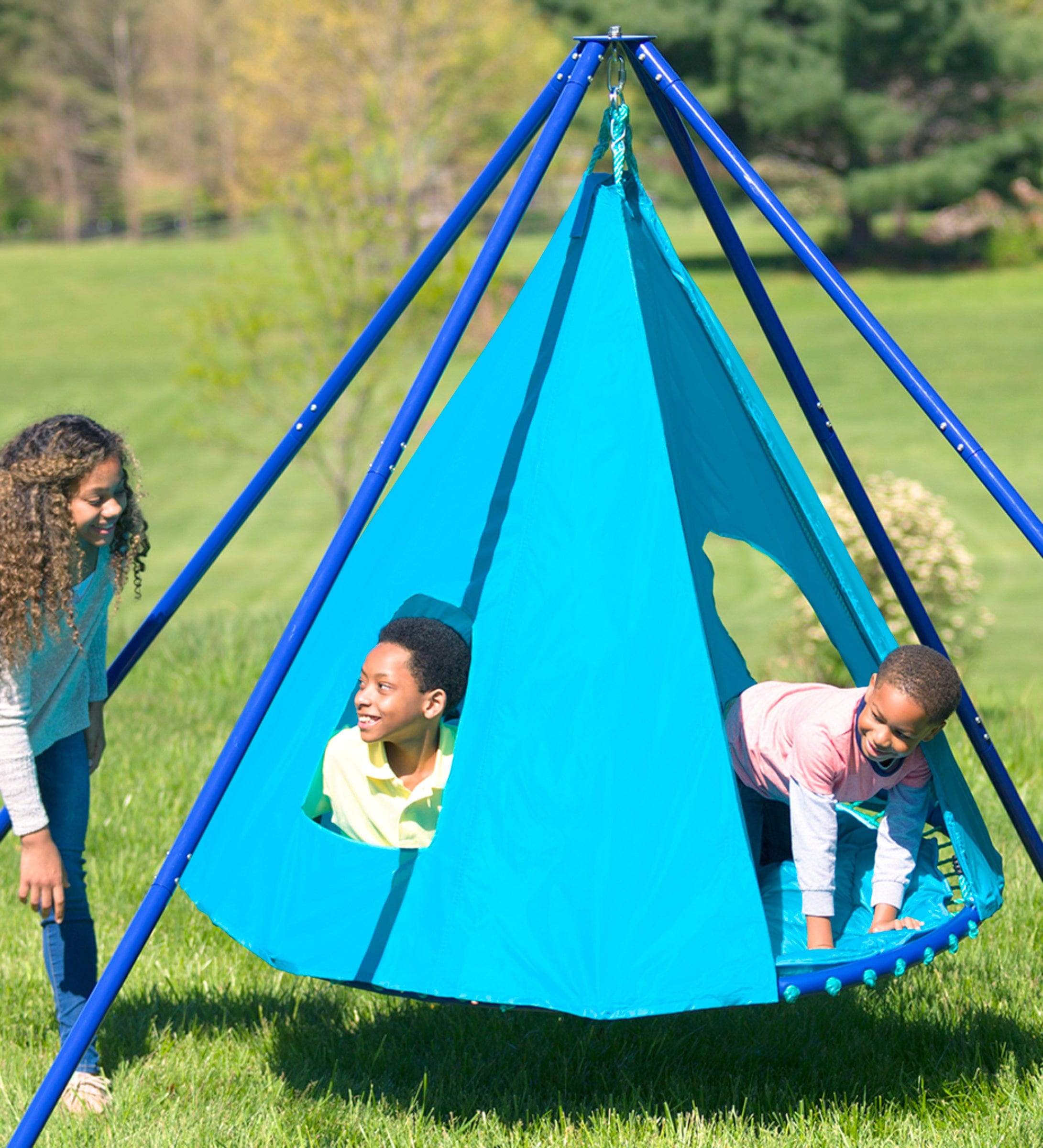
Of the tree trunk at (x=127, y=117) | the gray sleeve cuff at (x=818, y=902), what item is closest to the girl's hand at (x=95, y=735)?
the gray sleeve cuff at (x=818, y=902)

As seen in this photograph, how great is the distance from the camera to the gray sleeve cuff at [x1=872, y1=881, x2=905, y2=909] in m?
4.23

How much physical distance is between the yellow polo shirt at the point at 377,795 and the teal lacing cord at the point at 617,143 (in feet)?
5.95

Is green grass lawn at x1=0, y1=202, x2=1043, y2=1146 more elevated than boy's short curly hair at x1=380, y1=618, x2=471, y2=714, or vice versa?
boy's short curly hair at x1=380, y1=618, x2=471, y2=714

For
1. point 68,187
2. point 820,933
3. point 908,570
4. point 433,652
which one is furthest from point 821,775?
point 68,187

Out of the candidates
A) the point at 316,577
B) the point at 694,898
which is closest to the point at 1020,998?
the point at 694,898

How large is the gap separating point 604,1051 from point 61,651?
2.08 metres

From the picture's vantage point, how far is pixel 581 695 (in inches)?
152

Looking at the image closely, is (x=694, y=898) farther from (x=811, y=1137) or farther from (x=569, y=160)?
(x=569, y=160)

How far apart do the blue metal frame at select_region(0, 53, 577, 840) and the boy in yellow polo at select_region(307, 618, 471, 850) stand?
0.56 meters

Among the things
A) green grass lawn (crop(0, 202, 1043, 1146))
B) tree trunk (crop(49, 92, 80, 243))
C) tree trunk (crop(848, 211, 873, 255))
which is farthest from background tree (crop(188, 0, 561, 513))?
tree trunk (crop(848, 211, 873, 255))

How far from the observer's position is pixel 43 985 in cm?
510

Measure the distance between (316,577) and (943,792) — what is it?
1.88 metres

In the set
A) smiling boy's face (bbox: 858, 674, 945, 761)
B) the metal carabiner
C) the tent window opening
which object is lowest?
the tent window opening

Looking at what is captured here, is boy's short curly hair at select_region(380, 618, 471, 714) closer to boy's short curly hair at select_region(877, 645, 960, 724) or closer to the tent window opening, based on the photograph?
the tent window opening
